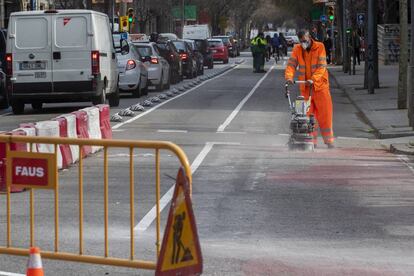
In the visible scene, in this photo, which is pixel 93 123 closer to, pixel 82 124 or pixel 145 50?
pixel 82 124

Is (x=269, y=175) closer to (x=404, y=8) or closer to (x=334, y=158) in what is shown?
(x=334, y=158)

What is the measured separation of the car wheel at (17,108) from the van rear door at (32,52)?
3.25 feet

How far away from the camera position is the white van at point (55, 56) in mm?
25641

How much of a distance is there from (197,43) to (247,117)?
3550 cm

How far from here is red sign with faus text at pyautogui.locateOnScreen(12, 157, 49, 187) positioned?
8.27 metres

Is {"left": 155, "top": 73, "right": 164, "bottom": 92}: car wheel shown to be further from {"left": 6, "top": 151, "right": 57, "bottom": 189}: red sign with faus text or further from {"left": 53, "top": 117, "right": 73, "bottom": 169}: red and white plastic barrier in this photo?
{"left": 6, "top": 151, "right": 57, "bottom": 189}: red sign with faus text

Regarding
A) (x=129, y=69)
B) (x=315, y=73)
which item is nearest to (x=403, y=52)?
(x=129, y=69)

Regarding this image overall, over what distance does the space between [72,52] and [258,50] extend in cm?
2794

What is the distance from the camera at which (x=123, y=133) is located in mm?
20938

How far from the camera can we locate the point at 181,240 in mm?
7371

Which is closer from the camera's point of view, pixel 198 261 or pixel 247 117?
pixel 198 261

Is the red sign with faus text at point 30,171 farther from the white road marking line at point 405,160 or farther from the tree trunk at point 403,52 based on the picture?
the tree trunk at point 403,52

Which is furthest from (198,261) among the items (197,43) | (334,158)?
(197,43)

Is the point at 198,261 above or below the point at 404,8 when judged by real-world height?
below
